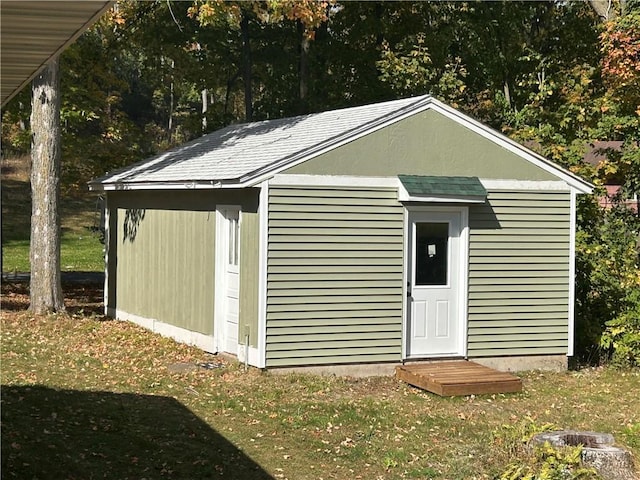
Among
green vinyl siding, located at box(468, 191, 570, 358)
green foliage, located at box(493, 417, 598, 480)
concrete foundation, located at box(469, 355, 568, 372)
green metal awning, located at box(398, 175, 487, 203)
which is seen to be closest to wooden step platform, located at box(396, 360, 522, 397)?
concrete foundation, located at box(469, 355, 568, 372)

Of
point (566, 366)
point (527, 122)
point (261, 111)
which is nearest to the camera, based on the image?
point (566, 366)

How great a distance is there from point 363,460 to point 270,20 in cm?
2348

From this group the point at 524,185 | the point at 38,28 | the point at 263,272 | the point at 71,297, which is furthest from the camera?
the point at 71,297

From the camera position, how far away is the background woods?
62.4 feet

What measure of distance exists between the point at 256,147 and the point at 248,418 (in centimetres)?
562

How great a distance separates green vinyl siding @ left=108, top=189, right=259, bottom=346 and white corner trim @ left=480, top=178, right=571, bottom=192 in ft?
11.5

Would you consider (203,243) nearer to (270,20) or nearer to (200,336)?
(200,336)

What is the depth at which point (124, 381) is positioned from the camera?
12273 mm

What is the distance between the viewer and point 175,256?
1567cm

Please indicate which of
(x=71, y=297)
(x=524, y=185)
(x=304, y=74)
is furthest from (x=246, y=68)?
(x=524, y=185)

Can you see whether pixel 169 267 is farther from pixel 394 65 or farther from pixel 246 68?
pixel 246 68

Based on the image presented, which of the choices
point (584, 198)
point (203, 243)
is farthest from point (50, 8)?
point (584, 198)

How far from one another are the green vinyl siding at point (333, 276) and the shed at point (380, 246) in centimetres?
2

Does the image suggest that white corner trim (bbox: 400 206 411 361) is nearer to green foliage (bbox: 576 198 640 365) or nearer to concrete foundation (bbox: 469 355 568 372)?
concrete foundation (bbox: 469 355 568 372)
